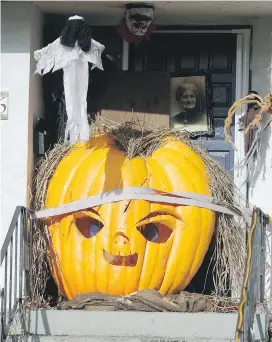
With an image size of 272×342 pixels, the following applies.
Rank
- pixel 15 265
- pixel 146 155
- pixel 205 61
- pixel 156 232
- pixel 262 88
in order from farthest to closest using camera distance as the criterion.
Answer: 1. pixel 205 61
2. pixel 262 88
3. pixel 146 155
4. pixel 156 232
5. pixel 15 265

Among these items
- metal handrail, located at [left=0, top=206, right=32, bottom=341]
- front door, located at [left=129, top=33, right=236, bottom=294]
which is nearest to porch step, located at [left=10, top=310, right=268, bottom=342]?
metal handrail, located at [left=0, top=206, right=32, bottom=341]

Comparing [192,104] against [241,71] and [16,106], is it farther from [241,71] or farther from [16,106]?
[16,106]

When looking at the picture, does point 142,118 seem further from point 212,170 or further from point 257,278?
point 257,278

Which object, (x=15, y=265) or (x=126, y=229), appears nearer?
(x=15, y=265)

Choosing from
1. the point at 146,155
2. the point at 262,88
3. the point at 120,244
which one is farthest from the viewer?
the point at 262,88

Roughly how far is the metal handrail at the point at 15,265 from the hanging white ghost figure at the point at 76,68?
0.80 metres

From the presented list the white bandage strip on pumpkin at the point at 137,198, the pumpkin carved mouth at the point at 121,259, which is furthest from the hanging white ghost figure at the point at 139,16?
the pumpkin carved mouth at the point at 121,259

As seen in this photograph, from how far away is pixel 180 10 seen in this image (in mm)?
10930

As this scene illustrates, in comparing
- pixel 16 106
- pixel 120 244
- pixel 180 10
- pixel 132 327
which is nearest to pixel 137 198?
pixel 120 244

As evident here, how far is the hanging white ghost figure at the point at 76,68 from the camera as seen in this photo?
10070 millimetres

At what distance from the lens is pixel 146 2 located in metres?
10.7

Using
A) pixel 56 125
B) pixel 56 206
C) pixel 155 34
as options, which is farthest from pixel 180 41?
pixel 56 206

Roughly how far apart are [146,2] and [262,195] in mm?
1912

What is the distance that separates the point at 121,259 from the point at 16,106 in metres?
1.63
